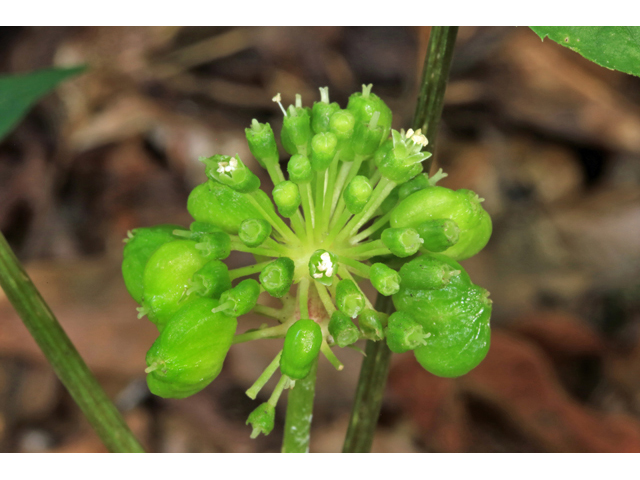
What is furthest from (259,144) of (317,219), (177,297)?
(177,297)

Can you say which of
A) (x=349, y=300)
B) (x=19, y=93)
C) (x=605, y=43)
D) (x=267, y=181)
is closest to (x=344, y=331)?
(x=349, y=300)

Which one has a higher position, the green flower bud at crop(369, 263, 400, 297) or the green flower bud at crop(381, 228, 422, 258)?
→ the green flower bud at crop(381, 228, 422, 258)

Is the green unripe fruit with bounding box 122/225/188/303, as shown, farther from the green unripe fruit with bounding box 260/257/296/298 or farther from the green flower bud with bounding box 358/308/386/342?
the green flower bud with bounding box 358/308/386/342

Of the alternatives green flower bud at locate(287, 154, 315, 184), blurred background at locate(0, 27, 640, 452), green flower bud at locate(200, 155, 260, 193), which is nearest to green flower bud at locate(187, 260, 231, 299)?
green flower bud at locate(200, 155, 260, 193)

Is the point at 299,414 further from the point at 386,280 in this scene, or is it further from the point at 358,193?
the point at 358,193

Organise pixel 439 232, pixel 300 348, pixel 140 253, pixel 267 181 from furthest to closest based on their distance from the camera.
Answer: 1. pixel 267 181
2. pixel 140 253
3. pixel 439 232
4. pixel 300 348

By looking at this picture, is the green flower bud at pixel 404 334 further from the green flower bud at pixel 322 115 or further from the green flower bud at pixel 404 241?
the green flower bud at pixel 322 115
